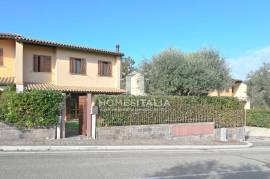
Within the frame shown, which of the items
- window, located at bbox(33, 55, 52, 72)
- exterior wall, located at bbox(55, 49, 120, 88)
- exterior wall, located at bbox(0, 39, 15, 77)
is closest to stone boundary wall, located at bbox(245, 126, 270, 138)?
exterior wall, located at bbox(55, 49, 120, 88)

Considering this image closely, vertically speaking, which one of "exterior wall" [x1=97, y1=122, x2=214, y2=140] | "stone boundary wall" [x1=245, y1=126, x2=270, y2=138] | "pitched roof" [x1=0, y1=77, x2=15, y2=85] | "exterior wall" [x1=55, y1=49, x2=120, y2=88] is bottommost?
Result: "stone boundary wall" [x1=245, y1=126, x2=270, y2=138]

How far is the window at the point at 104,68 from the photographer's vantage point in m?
33.7

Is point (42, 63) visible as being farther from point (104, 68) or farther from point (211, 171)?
point (211, 171)

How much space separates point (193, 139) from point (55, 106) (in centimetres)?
817

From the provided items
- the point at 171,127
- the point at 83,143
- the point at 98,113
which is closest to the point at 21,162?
the point at 83,143

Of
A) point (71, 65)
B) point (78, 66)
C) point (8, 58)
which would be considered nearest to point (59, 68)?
Result: point (71, 65)

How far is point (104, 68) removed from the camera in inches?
1344

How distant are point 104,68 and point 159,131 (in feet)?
51.9

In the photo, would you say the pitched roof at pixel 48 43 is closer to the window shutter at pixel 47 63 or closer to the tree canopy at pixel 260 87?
the window shutter at pixel 47 63

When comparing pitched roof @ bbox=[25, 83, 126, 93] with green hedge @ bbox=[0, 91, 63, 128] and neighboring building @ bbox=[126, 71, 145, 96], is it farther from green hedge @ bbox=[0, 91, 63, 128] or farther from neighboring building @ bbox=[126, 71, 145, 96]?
green hedge @ bbox=[0, 91, 63, 128]

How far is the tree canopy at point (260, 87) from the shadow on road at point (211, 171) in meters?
32.4

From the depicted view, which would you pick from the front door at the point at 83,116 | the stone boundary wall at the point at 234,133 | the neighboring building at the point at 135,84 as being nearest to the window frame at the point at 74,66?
the neighboring building at the point at 135,84

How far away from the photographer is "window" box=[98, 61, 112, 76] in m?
33.7

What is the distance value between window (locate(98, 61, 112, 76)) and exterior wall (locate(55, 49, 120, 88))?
13.3 inches
